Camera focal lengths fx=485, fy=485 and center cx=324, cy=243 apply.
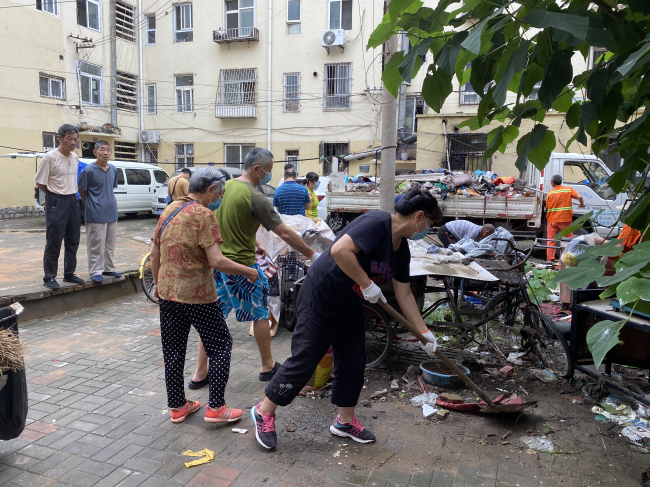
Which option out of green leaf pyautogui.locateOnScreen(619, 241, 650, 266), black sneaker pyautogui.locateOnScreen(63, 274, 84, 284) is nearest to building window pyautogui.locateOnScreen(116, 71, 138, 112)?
black sneaker pyautogui.locateOnScreen(63, 274, 84, 284)

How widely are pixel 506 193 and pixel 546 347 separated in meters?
7.55

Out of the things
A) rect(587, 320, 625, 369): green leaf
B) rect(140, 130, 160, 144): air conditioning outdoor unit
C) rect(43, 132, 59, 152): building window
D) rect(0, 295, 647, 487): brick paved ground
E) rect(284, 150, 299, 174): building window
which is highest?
rect(140, 130, 160, 144): air conditioning outdoor unit

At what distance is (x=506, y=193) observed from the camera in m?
11.4

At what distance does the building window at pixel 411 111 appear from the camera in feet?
63.9

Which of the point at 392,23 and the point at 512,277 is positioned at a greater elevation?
the point at 392,23

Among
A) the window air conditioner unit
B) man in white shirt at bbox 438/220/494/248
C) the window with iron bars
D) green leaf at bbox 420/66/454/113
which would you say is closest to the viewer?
green leaf at bbox 420/66/454/113

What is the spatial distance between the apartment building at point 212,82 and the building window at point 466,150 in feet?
6.89

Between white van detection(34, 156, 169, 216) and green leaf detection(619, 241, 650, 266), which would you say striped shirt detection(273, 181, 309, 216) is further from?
white van detection(34, 156, 169, 216)

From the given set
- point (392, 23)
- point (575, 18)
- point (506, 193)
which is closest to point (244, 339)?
point (392, 23)

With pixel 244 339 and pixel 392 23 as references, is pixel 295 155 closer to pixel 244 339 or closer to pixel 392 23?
pixel 244 339

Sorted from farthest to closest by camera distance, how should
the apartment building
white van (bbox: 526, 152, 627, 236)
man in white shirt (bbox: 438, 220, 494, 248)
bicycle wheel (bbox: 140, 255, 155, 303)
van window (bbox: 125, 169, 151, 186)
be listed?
the apartment building
van window (bbox: 125, 169, 151, 186)
white van (bbox: 526, 152, 627, 236)
man in white shirt (bbox: 438, 220, 494, 248)
bicycle wheel (bbox: 140, 255, 155, 303)

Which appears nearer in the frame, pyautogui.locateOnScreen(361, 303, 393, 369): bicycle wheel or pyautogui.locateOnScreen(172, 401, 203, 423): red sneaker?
pyautogui.locateOnScreen(172, 401, 203, 423): red sneaker

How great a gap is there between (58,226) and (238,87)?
17.0m

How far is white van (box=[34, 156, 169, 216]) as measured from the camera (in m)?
15.2
